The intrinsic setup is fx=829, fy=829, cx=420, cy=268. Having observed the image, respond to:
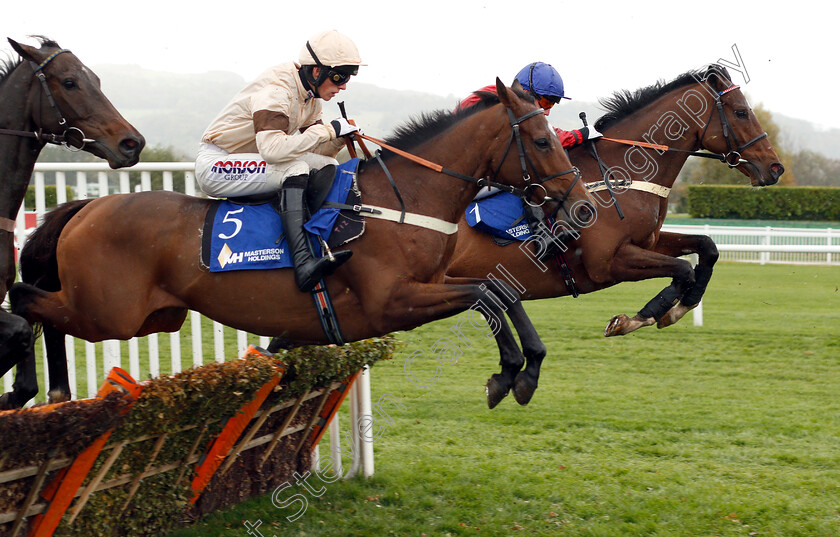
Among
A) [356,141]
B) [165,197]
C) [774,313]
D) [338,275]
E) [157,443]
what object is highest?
[356,141]

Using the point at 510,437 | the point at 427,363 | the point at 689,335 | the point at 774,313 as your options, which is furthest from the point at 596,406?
the point at 774,313

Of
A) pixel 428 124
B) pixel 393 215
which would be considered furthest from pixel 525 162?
pixel 393 215

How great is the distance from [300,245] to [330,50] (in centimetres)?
87

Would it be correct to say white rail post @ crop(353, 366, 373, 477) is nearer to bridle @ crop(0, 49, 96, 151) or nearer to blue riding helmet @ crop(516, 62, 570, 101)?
blue riding helmet @ crop(516, 62, 570, 101)

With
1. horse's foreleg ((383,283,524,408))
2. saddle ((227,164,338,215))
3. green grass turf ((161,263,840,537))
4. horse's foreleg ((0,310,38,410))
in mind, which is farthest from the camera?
green grass turf ((161,263,840,537))

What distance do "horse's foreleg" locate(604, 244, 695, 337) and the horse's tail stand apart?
2.99m

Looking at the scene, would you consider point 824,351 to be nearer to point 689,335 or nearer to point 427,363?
point 689,335

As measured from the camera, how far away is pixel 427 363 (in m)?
8.52

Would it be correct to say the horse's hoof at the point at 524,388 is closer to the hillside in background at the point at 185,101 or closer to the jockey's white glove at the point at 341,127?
the jockey's white glove at the point at 341,127

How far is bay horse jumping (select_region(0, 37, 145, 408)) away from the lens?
3.51 metres

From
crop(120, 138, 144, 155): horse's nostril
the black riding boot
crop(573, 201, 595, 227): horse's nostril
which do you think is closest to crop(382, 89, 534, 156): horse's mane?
the black riding boot

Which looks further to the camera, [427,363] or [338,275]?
[427,363]

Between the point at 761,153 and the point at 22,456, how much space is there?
179 inches

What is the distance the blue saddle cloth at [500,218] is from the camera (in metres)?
4.93
